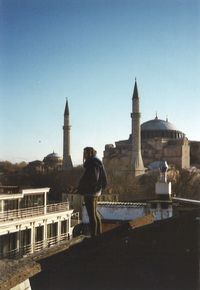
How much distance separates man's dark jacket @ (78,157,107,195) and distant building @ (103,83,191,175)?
2176 inches

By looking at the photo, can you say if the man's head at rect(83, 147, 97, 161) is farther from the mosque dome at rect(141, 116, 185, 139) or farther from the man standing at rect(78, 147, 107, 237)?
the mosque dome at rect(141, 116, 185, 139)

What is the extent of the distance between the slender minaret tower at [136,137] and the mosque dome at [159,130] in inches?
539

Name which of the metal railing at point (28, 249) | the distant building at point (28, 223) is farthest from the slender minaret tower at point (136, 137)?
the metal railing at point (28, 249)

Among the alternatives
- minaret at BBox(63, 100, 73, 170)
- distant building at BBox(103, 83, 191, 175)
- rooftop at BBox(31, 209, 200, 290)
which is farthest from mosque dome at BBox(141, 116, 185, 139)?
rooftop at BBox(31, 209, 200, 290)

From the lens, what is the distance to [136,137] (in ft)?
200

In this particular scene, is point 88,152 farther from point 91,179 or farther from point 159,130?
point 159,130

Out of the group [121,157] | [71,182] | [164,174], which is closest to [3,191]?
[164,174]

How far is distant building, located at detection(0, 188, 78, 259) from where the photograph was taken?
15.6m

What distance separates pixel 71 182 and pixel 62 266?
5092cm

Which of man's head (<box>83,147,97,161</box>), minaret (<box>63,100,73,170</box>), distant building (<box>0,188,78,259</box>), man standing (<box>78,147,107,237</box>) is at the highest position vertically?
minaret (<box>63,100,73,170</box>)

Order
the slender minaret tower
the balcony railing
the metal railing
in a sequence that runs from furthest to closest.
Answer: the slender minaret tower, the balcony railing, the metal railing

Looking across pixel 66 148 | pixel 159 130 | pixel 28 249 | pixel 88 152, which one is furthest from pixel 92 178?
pixel 159 130

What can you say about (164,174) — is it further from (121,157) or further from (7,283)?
(121,157)

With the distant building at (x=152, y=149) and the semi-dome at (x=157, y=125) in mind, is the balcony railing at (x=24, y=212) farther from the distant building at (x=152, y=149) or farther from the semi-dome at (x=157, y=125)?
the semi-dome at (x=157, y=125)
